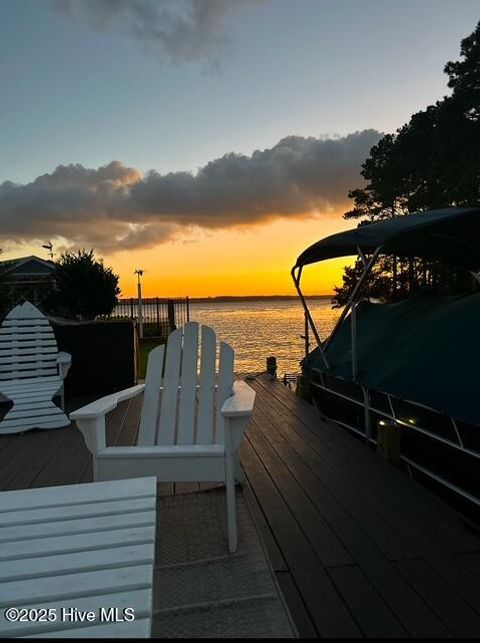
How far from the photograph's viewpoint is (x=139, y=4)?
20.6ft

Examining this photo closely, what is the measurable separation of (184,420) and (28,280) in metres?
10.7

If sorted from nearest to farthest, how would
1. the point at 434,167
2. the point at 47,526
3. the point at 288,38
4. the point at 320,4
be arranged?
the point at 47,526 → the point at 320,4 → the point at 288,38 → the point at 434,167

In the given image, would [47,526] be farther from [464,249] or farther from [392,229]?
[464,249]

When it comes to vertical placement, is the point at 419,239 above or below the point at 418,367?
above

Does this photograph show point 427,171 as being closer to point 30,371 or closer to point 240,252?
point 240,252

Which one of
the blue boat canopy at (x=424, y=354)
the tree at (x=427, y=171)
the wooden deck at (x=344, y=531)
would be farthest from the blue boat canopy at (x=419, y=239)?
the tree at (x=427, y=171)

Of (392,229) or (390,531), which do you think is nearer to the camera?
(390,531)

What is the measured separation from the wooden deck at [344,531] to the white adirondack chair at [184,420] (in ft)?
1.14

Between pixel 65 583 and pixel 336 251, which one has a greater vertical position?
pixel 336 251

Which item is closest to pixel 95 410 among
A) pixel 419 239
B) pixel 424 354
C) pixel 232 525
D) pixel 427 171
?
pixel 232 525

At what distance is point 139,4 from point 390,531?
6.99m

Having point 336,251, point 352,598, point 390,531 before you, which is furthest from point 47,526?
point 336,251

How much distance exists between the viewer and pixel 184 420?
2.93 metres

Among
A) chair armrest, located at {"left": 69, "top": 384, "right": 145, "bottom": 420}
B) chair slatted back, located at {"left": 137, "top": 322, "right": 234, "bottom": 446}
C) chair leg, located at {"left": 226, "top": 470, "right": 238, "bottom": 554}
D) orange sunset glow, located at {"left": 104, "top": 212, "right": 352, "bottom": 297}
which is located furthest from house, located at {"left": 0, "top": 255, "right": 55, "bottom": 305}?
chair leg, located at {"left": 226, "top": 470, "right": 238, "bottom": 554}
